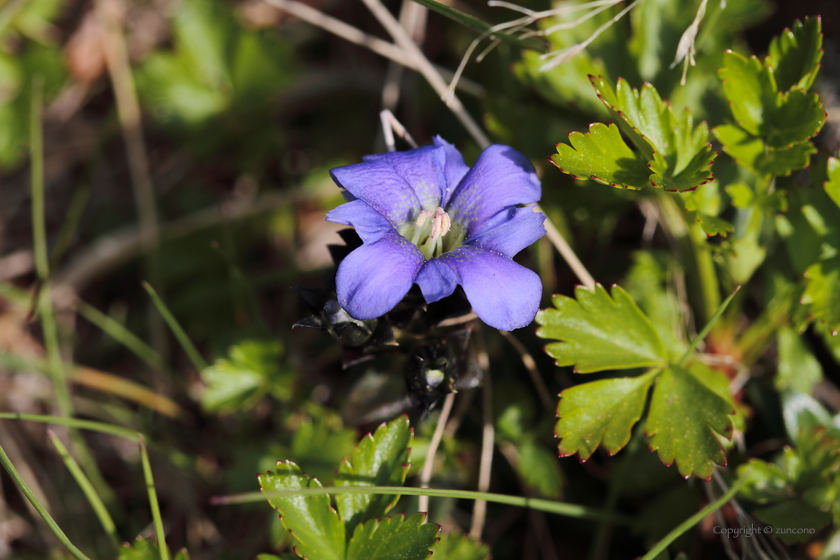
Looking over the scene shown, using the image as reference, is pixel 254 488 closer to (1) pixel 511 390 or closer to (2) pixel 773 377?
(1) pixel 511 390

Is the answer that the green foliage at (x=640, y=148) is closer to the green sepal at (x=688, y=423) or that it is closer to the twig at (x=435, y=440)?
the green sepal at (x=688, y=423)

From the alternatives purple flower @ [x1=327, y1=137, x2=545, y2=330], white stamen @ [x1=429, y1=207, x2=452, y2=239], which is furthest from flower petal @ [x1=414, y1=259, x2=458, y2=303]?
white stamen @ [x1=429, y1=207, x2=452, y2=239]

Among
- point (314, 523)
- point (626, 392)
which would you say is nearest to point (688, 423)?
point (626, 392)

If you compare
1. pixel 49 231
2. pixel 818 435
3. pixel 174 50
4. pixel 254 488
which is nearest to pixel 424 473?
pixel 254 488

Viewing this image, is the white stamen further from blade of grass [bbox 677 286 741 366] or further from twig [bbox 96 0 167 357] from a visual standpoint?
twig [bbox 96 0 167 357]

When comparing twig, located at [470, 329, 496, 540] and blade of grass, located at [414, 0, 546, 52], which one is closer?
blade of grass, located at [414, 0, 546, 52]

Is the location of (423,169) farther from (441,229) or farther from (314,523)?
(314,523)
